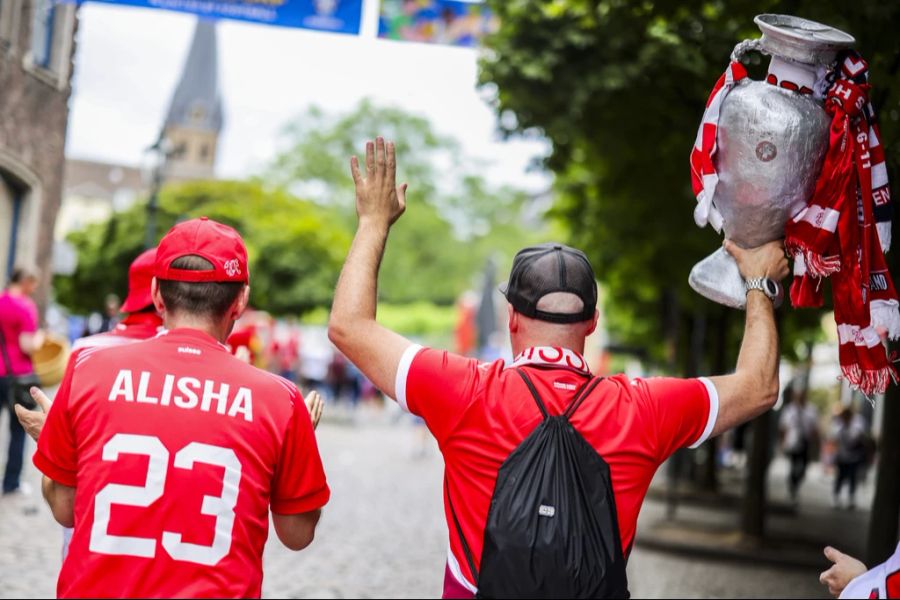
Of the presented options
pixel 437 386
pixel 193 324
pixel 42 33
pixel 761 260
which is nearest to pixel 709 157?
pixel 761 260

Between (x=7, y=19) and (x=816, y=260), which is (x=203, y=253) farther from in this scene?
(x=7, y=19)

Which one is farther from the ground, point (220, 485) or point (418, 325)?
point (220, 485)

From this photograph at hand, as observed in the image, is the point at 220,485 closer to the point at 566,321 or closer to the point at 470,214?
the point at 566,321

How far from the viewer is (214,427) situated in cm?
288

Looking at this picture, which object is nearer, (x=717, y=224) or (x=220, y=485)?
(x=220, y=485)

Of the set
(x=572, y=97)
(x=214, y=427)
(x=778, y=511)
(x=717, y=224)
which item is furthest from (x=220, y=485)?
(x=778, y=511)

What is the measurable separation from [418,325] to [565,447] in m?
57.0

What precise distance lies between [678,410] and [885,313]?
1.04 m

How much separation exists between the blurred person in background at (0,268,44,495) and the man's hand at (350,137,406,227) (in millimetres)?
7645

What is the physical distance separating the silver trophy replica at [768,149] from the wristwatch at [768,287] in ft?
0.19

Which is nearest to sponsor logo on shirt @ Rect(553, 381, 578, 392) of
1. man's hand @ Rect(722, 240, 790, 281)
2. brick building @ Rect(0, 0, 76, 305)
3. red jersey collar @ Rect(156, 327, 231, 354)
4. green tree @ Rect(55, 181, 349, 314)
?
man's hand @ Rect(722, 240, 790, 281)

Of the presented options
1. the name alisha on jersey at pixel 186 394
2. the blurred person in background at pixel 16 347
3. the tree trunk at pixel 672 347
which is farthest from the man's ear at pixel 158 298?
the tree trunk at pixel 672 347

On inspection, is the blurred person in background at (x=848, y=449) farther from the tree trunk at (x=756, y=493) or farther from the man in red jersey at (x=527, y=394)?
the man in red jersey at (x=527, y=394)

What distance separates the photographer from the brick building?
A: 31.7 ft
